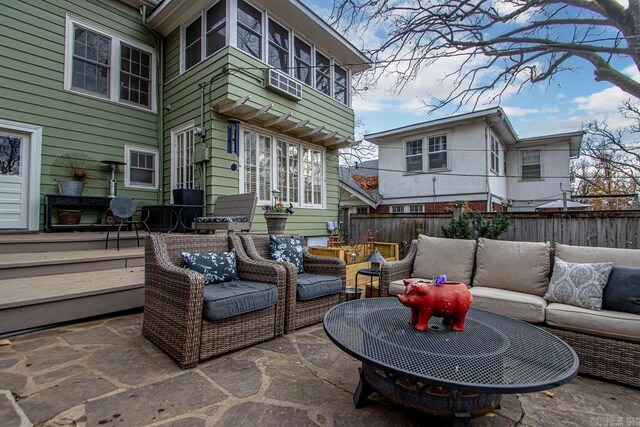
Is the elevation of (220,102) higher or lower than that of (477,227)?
higher

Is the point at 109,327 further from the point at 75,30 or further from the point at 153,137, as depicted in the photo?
the point at 75,30

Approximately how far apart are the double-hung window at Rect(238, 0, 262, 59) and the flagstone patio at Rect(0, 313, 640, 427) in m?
5.26

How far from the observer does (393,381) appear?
167 cm

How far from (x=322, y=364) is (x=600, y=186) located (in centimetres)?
2054

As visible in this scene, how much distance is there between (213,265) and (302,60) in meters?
5.72

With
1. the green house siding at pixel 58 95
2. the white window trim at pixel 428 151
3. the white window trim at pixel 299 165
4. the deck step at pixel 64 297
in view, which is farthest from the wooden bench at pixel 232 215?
the white window trim at pixel 428 151

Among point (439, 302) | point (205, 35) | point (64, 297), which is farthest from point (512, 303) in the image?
point (205, 35)

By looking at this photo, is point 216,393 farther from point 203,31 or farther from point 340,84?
point 340,84

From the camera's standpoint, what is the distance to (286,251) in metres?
3.54

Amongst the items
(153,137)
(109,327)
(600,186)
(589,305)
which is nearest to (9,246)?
(109,327)

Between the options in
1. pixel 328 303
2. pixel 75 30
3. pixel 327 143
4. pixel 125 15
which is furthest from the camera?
pixel 327 143

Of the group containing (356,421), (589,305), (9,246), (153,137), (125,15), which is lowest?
(356,421)

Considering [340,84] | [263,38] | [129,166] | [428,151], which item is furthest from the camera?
[428,151]

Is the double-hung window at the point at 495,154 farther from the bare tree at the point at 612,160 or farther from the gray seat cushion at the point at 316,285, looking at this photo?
the gray seat cushion at the point at 316,285
